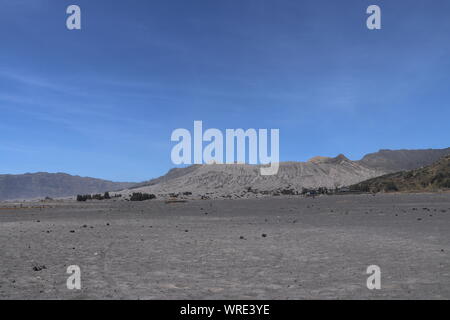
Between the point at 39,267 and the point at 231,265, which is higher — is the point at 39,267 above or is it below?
above

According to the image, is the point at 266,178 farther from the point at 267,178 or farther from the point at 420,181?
the point at 420,181

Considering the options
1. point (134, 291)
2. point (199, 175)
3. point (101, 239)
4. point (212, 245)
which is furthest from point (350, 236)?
point (199, 175)

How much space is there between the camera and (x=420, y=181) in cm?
9675

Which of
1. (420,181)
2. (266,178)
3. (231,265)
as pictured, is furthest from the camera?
(266,178)

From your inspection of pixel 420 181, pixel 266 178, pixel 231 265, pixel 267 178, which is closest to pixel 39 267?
pixel 231 265

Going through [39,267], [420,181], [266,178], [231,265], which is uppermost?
[266,178]

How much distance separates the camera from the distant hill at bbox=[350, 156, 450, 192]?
3594 inches

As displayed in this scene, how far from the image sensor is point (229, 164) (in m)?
180

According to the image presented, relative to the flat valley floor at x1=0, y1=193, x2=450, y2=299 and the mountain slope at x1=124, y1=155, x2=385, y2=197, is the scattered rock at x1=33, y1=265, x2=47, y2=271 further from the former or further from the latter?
the mountain slope at x1=124, y1=155, x2=385, y2=197

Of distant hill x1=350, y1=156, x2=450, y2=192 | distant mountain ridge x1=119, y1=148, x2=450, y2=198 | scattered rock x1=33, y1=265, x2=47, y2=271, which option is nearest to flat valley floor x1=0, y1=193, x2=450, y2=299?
scattered rock x1=33, y1=265, x2=47, y2=271

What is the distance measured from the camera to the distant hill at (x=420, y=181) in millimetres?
91300
